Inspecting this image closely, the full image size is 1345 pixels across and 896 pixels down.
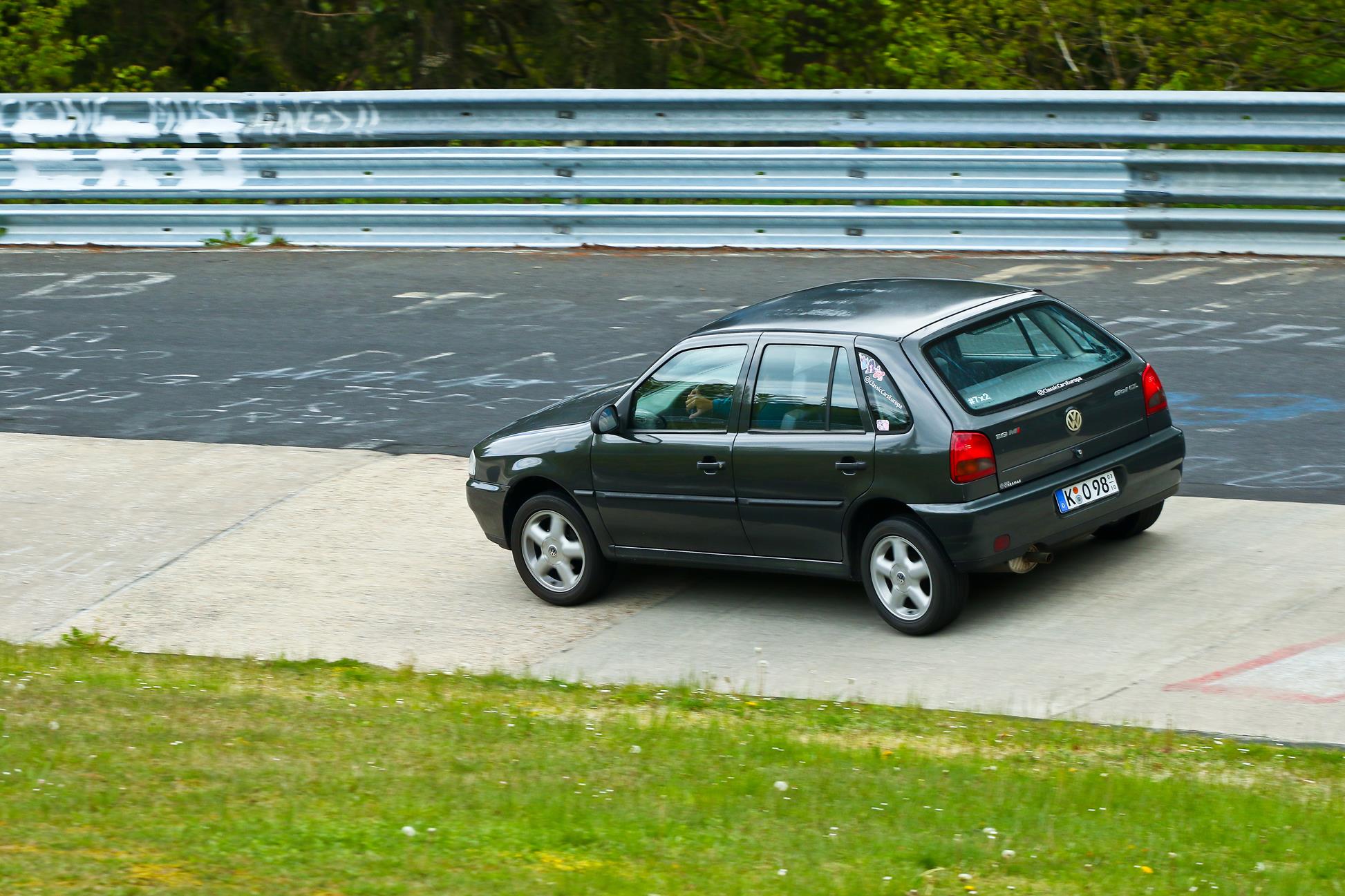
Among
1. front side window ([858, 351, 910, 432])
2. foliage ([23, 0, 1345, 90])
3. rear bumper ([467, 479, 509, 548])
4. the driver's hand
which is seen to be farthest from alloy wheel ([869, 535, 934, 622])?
foliage ([23, 0, 1345, 90])

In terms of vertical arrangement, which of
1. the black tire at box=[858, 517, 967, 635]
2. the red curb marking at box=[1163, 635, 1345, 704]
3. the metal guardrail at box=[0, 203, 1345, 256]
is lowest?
the red curb marking at box=[1163, 635, 1345, 704]

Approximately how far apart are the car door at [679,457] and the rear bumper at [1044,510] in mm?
1175

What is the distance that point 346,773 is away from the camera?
6.66 meters

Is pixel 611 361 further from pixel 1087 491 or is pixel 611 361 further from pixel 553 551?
pixel 1087 491

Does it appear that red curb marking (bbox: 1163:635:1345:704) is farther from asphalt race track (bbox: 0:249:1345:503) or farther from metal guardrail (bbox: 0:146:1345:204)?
metal guardrail (bbox: 0:146:1345:204)

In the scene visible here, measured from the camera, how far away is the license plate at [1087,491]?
8.55m

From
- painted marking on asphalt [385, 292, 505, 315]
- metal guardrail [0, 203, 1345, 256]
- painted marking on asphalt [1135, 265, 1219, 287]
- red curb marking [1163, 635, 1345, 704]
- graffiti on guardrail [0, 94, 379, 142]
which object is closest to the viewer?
red curb marking [1163, 635, 1345, 704]

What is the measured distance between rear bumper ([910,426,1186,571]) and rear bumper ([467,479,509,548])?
2.63 meters

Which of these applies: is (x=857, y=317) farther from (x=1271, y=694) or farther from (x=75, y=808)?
(x=75, y=808)

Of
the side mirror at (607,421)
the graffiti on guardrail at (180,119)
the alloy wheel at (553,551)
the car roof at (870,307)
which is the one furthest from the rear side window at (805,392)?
the graffiti on guardrail at (180,119)

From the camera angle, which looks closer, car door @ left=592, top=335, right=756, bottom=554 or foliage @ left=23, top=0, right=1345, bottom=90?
car door @ left=592, top=335, right=756, bottom=554

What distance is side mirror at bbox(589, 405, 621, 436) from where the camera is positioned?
9.44 meters

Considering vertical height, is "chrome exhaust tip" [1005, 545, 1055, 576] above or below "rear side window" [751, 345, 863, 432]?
below

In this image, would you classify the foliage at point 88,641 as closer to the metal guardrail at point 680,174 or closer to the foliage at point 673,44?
the metal guardrail at point 680,174
